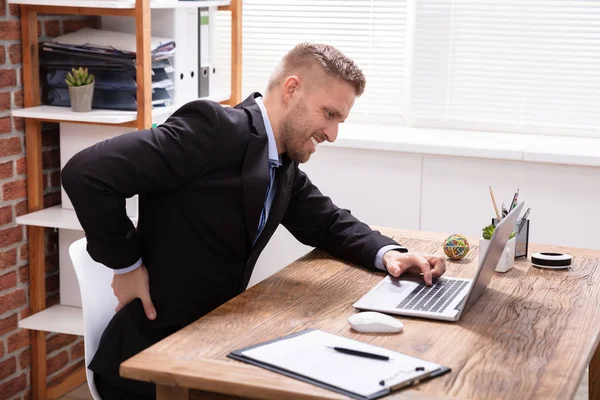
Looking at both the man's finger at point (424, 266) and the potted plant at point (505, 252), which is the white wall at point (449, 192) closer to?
the potted plant at point (505, 252)

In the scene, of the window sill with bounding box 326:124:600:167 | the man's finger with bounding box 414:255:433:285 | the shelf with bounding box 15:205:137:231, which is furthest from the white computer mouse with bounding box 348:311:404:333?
the window sill with bounding box 326:124:600:167

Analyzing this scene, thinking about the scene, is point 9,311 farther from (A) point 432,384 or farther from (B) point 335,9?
(A) point 432,384

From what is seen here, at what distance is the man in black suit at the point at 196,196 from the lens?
73.3 inches

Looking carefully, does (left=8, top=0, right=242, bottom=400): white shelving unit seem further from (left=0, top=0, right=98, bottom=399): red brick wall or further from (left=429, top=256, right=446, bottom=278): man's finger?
(left=429, top=256, right=446, bottom=278): man's finger

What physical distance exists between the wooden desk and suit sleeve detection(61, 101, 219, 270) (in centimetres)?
30

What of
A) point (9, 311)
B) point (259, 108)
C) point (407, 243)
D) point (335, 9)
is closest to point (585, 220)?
point (407, 243)

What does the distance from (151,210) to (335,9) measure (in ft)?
6.59

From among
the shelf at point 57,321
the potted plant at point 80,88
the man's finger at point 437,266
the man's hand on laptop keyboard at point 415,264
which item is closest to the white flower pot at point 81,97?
the potted plant at point 80,88

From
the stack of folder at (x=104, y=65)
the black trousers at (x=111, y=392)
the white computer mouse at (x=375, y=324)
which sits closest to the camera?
A: the white computer mouse at (x=375, y=324)

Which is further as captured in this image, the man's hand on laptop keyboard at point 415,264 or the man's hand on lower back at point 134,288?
the man's hand on laptop keyboard at point 415,264

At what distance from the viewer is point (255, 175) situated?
1987 millimetres

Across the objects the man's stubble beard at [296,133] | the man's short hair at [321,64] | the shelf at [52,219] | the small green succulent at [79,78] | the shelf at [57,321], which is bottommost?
the shelf at [57,321]

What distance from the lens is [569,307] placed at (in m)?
1.93

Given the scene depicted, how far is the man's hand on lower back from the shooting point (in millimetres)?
1975
